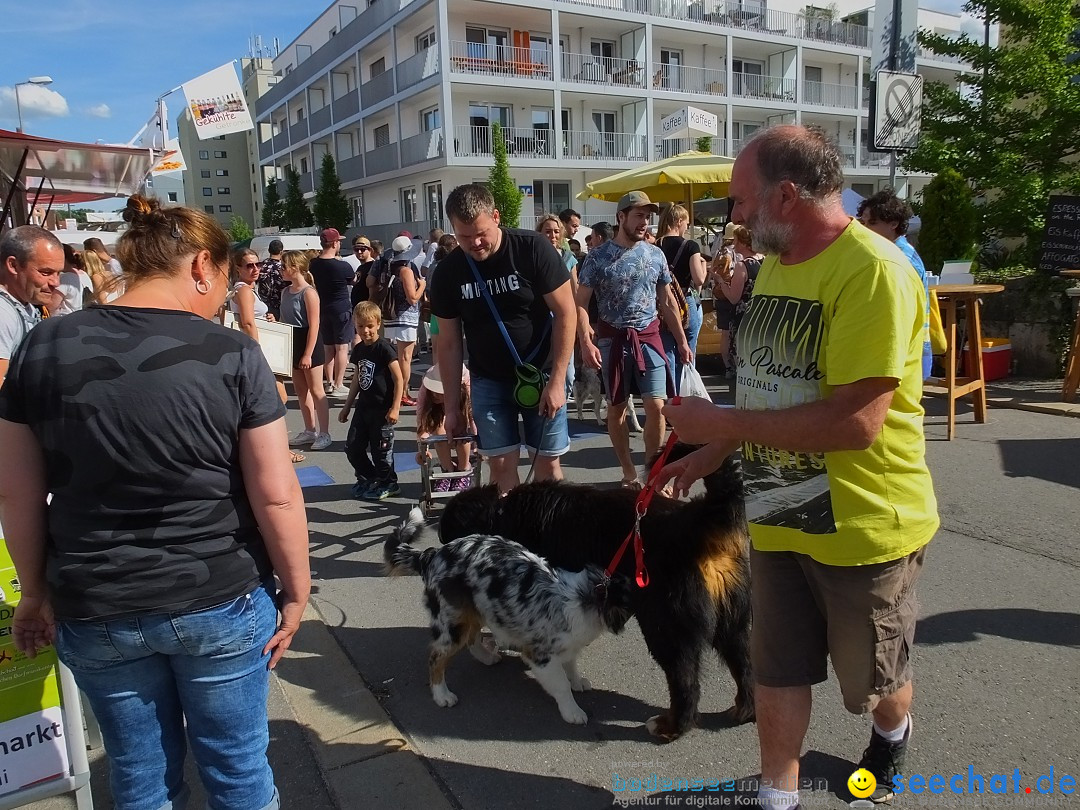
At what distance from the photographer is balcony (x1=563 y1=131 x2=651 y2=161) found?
32438 mm

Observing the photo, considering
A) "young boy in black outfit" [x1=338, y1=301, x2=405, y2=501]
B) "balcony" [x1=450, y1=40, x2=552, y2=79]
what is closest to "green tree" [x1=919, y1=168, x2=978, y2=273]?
"young boy in black outfit" [x1=338, y1=301, x2=405, y2=501]

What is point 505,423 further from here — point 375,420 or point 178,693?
point 178,693

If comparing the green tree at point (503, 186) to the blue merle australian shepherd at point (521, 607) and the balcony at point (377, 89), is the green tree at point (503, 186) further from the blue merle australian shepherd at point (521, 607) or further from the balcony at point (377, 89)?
the blue merle australian shepherd at point (521, 607)

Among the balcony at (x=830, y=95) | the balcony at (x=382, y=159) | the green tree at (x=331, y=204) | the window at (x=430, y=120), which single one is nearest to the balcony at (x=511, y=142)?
the window at (x=430, y=120)

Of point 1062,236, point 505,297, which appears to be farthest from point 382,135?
point 505,297

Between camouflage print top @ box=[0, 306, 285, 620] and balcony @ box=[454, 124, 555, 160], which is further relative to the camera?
balcony @ box=[454, 124, 555, 160]

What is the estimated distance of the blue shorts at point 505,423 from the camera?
14.1 ft

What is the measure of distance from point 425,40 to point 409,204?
23.9ft

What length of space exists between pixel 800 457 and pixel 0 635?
2584 mm

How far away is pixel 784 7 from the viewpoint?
3956cm

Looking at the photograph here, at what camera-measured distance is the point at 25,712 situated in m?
2.46

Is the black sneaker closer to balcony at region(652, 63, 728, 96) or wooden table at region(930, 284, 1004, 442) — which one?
wooden table at region(930, 284, 1004, 442)

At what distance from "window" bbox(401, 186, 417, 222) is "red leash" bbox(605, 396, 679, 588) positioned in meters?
34.5

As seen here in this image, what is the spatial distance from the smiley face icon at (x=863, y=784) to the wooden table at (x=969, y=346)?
16.1 feet
